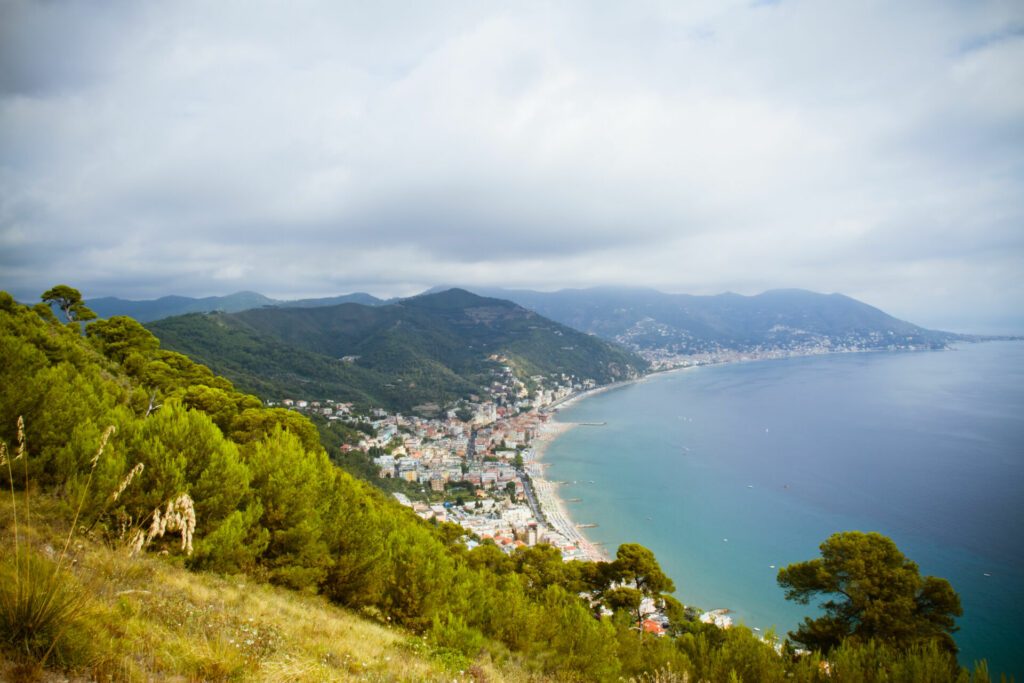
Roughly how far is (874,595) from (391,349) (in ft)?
316

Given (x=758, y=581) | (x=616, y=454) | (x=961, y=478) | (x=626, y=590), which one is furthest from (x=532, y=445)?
(x=626, y=590)

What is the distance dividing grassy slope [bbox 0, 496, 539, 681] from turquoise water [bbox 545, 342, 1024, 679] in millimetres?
22932

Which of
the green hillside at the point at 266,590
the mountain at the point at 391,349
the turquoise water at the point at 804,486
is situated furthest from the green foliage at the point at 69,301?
the turquoise water at the point at 804,486

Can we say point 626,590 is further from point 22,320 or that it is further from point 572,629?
point 22,320

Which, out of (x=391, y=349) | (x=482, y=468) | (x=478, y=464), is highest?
(x=391, y=349)

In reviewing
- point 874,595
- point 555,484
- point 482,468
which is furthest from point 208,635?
point 482,468

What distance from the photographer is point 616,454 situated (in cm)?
4981

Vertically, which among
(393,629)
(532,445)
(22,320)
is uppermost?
(22,320)

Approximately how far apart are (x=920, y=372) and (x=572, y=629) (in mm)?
134019

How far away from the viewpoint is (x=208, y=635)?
3857mm

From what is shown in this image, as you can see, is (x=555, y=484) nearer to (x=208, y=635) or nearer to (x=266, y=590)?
(x=266, y=590)

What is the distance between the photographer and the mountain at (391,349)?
69750mm

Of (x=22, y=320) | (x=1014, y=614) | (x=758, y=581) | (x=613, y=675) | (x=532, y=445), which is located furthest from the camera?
(x=532, y=445)

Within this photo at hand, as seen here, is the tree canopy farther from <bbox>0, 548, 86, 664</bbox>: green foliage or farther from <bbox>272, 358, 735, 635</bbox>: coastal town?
<bbox>0, 548, 86, 664</bbox>: green foliage
